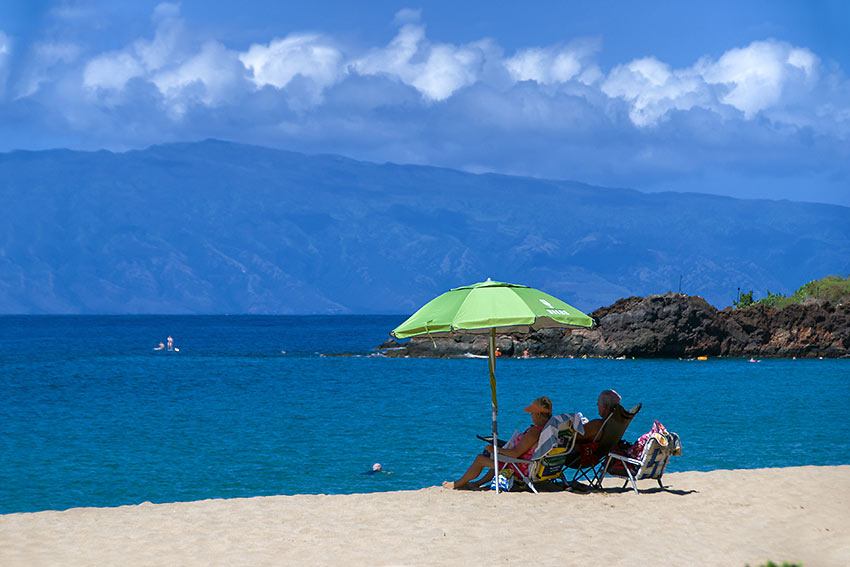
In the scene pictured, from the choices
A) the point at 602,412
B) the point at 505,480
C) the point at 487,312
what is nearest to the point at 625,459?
the point at 602,412

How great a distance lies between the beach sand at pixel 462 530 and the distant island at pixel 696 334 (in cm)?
4150

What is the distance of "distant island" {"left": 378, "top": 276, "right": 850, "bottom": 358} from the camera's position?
176 feet

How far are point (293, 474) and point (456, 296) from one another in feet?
22.0

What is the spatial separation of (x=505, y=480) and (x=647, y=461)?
1.77 m

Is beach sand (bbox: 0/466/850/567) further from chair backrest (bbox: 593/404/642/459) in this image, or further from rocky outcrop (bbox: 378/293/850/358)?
rocky outcrop (bbox: 378/293/850/358)

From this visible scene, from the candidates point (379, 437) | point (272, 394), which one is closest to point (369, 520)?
point (379, 437)

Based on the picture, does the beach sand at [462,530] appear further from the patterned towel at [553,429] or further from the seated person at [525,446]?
the patterned towel at [553,429]

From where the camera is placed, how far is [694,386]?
115ft

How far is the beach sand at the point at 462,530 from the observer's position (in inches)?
340

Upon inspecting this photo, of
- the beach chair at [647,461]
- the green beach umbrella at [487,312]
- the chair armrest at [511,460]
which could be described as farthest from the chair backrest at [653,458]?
the green beach umbrella at [487,312]

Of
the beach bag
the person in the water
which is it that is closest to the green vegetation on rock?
the person in the water

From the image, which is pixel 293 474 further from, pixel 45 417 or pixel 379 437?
pixel 45 417

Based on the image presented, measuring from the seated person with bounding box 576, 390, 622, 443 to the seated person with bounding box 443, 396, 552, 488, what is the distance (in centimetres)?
55

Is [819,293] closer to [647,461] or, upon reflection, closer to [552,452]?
A: [647,461]
